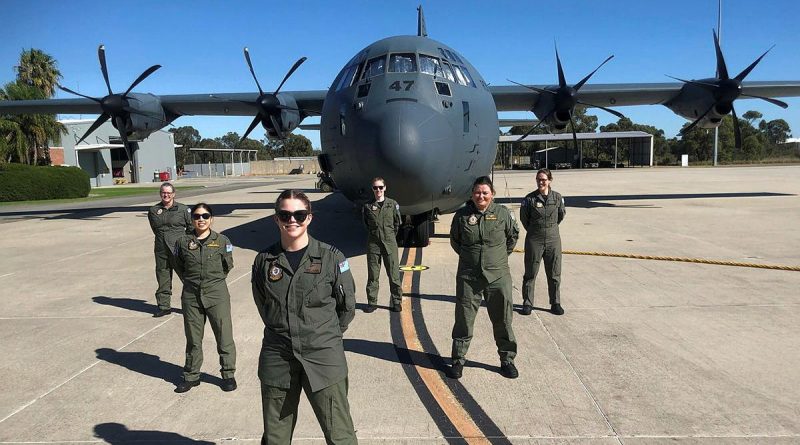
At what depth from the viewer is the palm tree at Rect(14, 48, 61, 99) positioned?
40219 mm

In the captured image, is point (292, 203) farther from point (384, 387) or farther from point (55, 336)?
point (55, 336)

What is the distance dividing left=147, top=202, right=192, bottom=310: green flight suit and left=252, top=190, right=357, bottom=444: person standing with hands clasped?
Answer: 184 inches

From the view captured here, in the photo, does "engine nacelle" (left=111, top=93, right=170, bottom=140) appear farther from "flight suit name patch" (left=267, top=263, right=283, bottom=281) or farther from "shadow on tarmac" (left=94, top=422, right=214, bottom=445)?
"flight suit name patch" (left=267, top=263, right=283, bottom=281)

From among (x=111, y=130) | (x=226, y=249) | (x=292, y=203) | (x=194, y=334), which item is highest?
(x=111, y=130)

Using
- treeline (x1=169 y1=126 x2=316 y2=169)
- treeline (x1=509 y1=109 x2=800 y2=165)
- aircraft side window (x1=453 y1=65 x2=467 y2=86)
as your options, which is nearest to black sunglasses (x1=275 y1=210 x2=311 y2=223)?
aircraft side window (x1=453 y1=65 x2=467 y2=86)

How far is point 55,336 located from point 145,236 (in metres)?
9.11

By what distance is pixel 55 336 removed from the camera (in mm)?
6172

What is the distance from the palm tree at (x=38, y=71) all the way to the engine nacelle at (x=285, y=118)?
31.7 m

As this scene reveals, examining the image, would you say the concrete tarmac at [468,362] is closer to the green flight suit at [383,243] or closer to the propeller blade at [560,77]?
the green flight suit at [383,243]

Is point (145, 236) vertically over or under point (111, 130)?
under

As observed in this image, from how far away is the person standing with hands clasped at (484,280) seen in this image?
4.66 metres

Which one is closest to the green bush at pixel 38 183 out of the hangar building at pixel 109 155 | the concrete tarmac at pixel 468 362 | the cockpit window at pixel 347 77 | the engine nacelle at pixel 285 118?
the hangar building at pixel 109 155

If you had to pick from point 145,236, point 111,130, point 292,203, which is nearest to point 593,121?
point 111,130

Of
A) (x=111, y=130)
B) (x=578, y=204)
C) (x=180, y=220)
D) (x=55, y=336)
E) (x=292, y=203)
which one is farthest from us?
(x=111, y=130)
